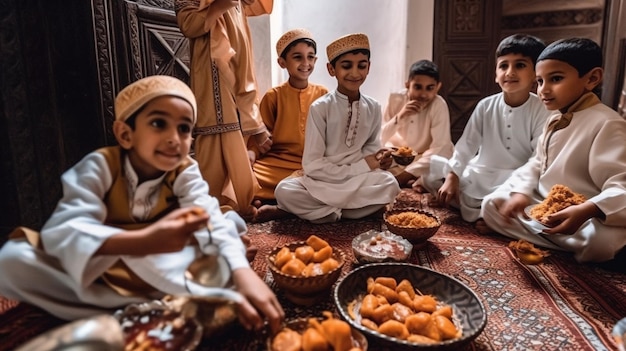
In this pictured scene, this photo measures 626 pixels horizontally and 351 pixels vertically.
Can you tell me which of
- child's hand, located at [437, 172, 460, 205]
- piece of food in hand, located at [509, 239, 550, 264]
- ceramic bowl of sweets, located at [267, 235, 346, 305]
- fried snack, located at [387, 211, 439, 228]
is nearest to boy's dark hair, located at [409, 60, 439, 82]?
child's hand, located at [437, 172, 460, 205]

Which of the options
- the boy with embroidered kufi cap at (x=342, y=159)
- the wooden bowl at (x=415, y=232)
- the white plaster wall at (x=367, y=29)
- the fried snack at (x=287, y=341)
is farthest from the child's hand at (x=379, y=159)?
the white plaster wall at (x=367, y=29)

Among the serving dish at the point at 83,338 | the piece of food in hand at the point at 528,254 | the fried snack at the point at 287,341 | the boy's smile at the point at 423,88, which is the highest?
the boy's smile at the point at 423,88

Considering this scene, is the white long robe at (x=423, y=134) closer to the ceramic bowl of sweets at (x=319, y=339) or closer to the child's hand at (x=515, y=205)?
the child's hand at (x=515, y=205)

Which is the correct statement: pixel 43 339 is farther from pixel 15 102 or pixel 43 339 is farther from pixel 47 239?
pixel 15 102

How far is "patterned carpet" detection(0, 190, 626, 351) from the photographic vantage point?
1.49 meters

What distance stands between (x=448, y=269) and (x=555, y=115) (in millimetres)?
1144

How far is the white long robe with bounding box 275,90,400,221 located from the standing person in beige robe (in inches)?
13.0

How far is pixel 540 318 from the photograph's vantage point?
166 centimetres

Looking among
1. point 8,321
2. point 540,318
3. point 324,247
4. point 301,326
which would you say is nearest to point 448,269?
point 540,318

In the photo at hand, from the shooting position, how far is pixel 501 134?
116 inches

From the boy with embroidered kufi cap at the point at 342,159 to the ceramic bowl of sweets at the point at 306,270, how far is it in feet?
3.14

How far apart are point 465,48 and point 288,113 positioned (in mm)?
2397

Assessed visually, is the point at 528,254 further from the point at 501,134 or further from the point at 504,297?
the point at 501,134

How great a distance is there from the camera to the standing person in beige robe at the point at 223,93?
8.48 feet
